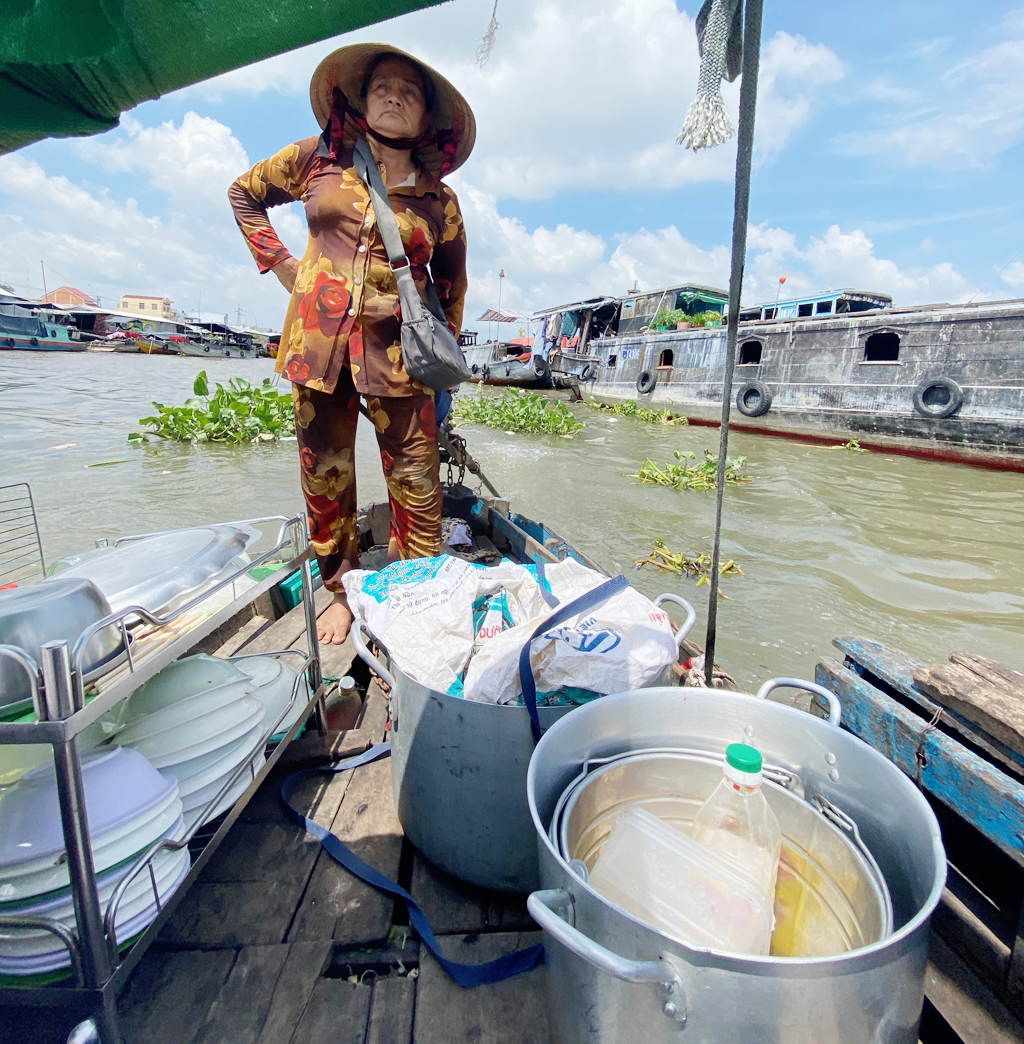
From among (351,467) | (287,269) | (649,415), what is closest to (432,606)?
(351,467)

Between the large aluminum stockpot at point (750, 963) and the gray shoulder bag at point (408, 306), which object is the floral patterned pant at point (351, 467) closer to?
the gray shoulder bag at point (408, 306)

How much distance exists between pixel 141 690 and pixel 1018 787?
1762 mm

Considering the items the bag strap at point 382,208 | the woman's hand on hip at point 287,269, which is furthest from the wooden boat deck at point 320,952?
the woman's hand on hip at point 287,269

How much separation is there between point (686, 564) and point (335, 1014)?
13.3 ft

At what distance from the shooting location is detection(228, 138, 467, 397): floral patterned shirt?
2.04 metres

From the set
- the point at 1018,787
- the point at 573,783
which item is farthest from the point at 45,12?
the point at 1018,787

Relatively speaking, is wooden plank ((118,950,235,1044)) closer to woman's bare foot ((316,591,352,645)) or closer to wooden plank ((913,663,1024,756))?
woman's bare foot ((316,591,352,645))

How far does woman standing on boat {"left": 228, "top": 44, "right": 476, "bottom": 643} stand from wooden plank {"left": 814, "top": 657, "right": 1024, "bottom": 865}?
1.59m

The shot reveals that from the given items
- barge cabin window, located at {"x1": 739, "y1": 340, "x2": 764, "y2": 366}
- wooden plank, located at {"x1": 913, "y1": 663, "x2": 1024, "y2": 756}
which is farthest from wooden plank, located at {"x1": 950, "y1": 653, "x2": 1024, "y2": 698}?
barge cabin window, located at {"x1": 739, "y1": 340, "x2": 764, "y2": 366}

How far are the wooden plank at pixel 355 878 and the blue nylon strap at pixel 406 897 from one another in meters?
0.03

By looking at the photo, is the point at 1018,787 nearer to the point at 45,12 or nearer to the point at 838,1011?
the point at 838,1011

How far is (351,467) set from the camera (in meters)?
2.35

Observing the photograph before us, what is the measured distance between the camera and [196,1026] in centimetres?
96

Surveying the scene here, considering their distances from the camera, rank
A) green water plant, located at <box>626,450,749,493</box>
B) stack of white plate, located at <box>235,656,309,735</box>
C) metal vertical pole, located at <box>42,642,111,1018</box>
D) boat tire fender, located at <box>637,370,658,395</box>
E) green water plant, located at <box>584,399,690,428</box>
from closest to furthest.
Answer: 1. metal vertical pole, located at <box>42,642,111,1018</box>
2. stack of white plate, located at <box>235,656,309,735</box>
3. green water plant, located at <box>626,450,749,493</box>
4. green water plant, located at <box>584,399,690,428</box>
5. boat tire fender, located at <box>637,370,658,395</box>
